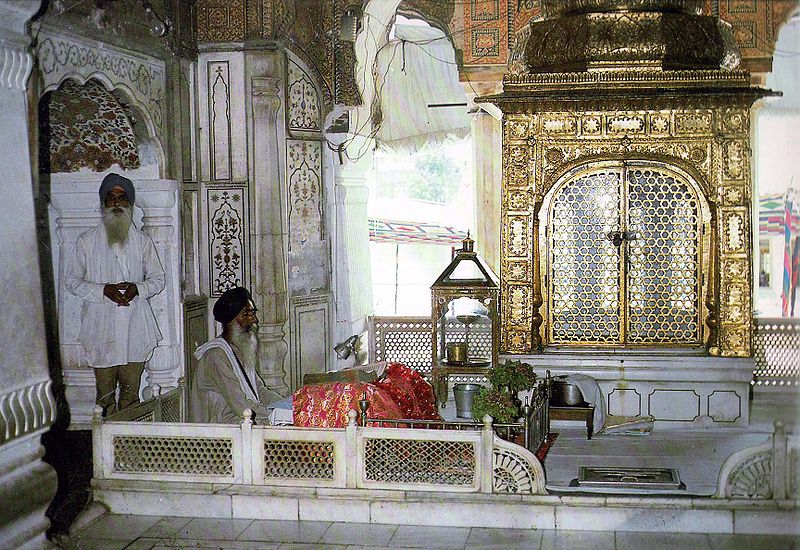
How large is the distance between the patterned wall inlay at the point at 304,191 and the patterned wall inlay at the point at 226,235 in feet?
1.76

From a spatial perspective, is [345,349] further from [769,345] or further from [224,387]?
[769,345]

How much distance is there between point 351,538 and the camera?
19.4 feet

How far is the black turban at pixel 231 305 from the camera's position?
7.76m

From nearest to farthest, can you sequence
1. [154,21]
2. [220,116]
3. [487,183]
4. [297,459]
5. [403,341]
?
[297,459] < [154,21] < [220,116] < [403,341] < [487,183]

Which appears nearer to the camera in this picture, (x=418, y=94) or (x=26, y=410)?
(x=26, y=410)

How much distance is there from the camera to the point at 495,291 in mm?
9000

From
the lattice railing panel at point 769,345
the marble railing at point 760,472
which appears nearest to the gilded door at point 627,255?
the lattice railing panel at point 769,345

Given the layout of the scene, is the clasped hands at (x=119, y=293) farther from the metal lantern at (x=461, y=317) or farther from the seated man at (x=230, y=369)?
the metal lantern at (x=461, y=317)

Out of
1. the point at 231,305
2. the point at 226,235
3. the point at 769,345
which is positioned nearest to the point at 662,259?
the point at 769,345

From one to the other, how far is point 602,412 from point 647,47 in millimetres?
3058

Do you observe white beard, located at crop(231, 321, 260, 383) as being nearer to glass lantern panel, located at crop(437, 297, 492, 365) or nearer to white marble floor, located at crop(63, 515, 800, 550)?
white marble floor, located at crop(63, 515, 800, 550)

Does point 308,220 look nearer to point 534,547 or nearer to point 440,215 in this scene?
point 534,547

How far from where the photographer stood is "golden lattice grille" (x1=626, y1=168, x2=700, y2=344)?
8.90m

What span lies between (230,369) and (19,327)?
2717 millimetres
